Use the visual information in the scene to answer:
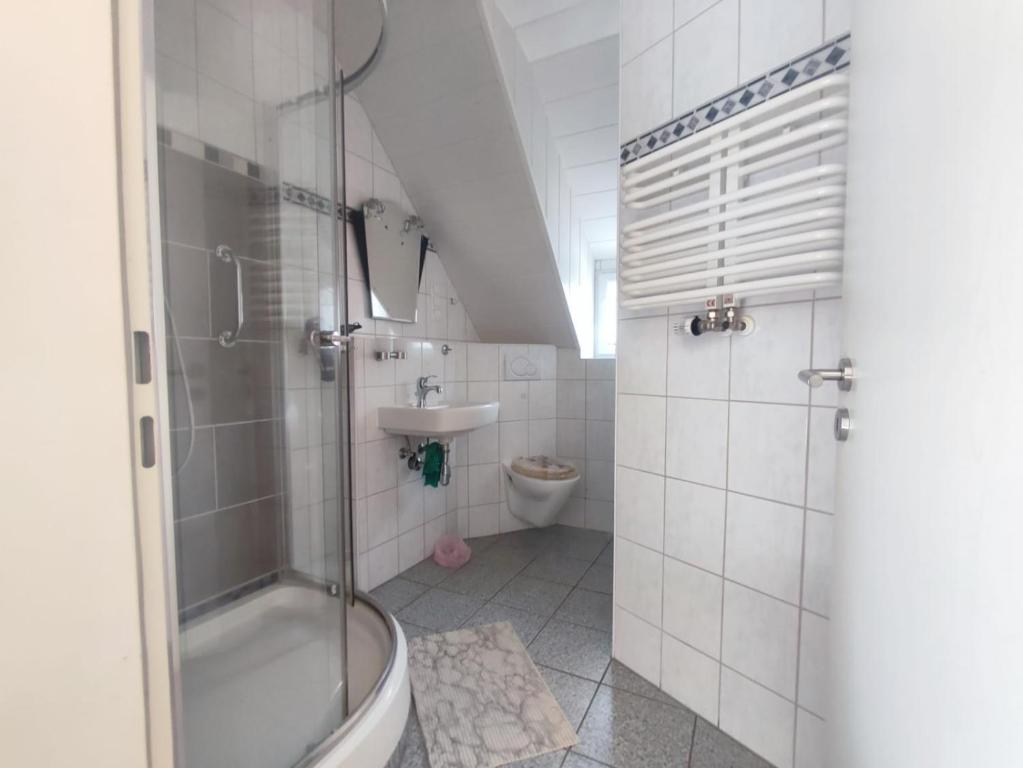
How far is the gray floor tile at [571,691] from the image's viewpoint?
1.28m

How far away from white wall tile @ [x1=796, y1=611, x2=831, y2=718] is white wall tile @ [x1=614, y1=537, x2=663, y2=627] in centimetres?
40

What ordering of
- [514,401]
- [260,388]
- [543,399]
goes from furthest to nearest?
[543,399] < [514,401] < [260,388]

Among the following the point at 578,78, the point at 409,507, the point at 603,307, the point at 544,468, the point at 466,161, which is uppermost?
the point at 578,78

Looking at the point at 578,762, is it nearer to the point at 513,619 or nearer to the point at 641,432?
A: the point at 513,619

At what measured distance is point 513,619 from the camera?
69.6 inches

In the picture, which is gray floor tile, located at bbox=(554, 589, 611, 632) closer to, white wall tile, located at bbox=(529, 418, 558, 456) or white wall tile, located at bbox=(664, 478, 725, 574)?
white wall tile, located at bbox=(664, 478, 725, 574)

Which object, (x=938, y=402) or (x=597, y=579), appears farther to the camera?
(x=597, y=579)

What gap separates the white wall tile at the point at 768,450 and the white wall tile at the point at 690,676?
21.3 inches

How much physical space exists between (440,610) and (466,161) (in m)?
2.05

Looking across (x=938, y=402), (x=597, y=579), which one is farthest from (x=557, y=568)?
(x=938, y=402)

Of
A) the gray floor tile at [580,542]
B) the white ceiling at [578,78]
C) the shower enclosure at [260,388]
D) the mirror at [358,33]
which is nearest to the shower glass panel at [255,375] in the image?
the shower enclosure at [260,388]

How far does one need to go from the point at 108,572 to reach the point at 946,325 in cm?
83

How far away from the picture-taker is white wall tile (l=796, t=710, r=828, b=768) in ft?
3.32

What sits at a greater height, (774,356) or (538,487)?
(774,356)
